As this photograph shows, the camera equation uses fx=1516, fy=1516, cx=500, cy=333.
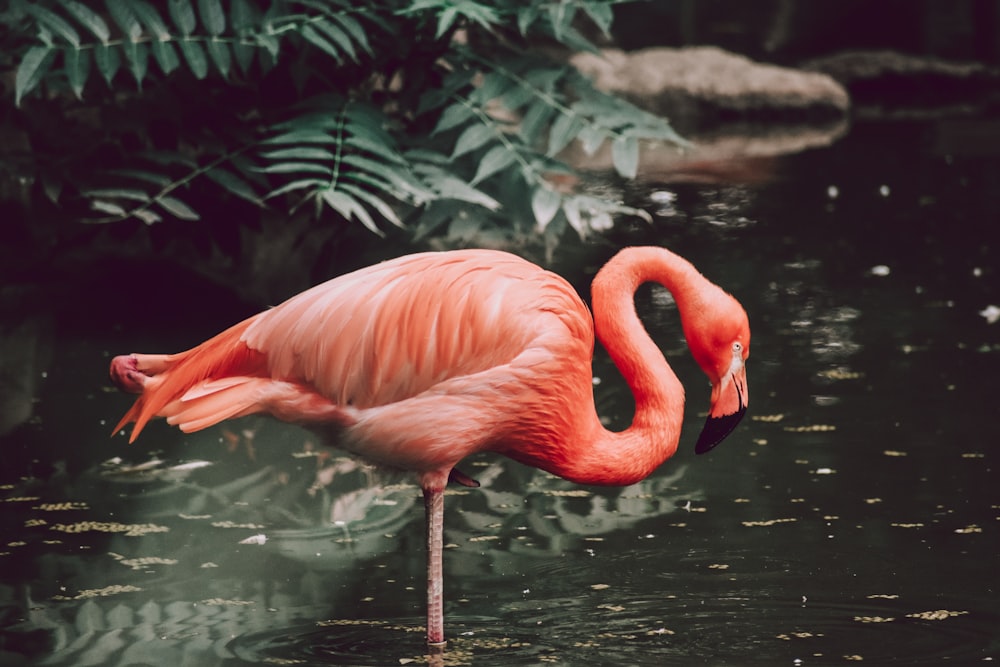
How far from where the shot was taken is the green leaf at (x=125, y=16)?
5.39 meters

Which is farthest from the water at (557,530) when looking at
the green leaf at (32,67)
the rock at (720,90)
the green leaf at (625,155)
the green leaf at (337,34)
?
the rock at (720,90)

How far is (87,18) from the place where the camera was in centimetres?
538

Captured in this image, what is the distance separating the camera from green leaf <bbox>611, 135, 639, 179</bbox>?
5.42 m

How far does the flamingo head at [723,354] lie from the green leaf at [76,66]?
2.63 meters

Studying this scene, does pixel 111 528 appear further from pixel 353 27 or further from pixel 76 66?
pixel 353 27

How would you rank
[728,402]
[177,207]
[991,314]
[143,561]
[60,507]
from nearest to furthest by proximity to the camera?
[728,402], [143,561], [60,507], [177,207], [991,314]

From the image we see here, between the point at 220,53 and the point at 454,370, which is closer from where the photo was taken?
the point at 454,370

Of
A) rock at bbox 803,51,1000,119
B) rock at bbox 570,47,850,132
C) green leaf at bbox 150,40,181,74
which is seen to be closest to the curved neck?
green leaf at bbox 150,40,181,74

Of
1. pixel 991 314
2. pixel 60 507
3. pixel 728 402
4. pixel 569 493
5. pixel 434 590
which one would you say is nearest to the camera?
pixel 434 590

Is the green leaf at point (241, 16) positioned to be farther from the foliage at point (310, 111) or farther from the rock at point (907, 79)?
the rock at point (907, 79)

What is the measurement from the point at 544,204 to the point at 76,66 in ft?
5.68

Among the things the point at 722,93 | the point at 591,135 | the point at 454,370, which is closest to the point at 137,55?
the point at 591,135

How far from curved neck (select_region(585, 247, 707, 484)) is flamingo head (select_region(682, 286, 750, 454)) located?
0.06 meters

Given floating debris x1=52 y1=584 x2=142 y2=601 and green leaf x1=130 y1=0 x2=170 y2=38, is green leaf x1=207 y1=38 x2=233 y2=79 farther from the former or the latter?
floating debris x1=52 y1=584 x2=142 y2=601
